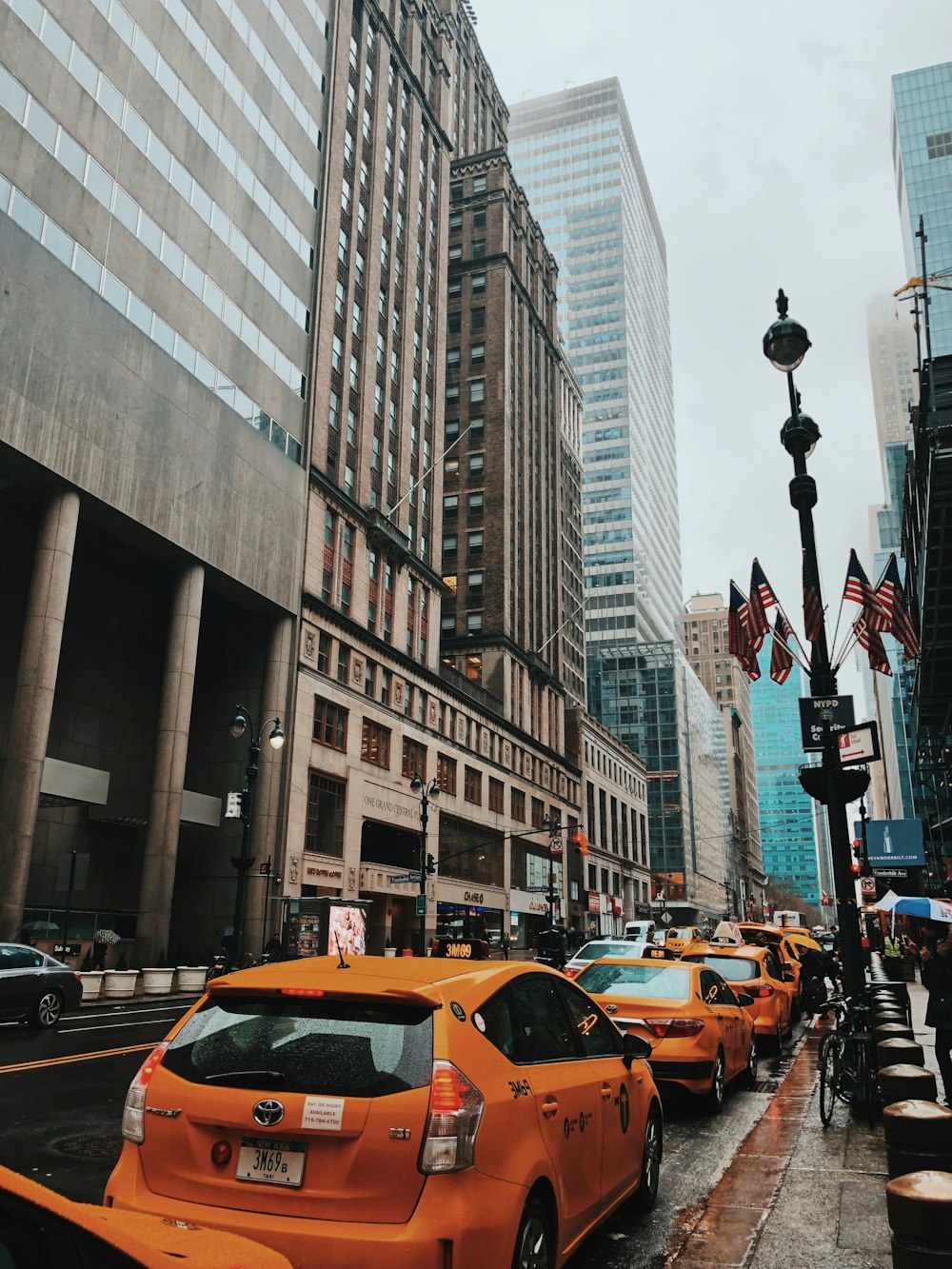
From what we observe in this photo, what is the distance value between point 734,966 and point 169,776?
86.9 feet

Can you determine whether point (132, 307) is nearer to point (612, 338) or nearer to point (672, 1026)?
point (672, 1026)

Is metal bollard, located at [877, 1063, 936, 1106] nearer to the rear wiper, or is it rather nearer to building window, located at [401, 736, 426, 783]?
the rear wiper

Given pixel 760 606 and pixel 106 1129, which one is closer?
pixel 106 1129

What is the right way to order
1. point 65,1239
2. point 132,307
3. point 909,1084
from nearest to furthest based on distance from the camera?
1. point 65,1239
2. point 909,1084
3. point 132,307

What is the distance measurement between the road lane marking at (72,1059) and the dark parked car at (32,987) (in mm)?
3136

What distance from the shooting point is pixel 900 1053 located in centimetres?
981

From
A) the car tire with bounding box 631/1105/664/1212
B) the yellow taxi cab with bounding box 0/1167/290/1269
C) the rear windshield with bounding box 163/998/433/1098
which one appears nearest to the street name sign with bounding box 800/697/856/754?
the car tire with bounding box 631/1105/664/1212

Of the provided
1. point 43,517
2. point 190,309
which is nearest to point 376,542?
point 190,309

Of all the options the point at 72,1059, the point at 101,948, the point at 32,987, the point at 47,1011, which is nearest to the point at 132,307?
the point at 101,948

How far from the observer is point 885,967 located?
28719 mm

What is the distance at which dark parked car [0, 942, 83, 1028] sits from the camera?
1747 centimetres

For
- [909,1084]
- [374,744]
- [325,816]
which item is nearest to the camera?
[909,1084]

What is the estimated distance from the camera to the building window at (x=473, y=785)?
208ft

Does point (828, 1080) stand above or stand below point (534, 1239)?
below
